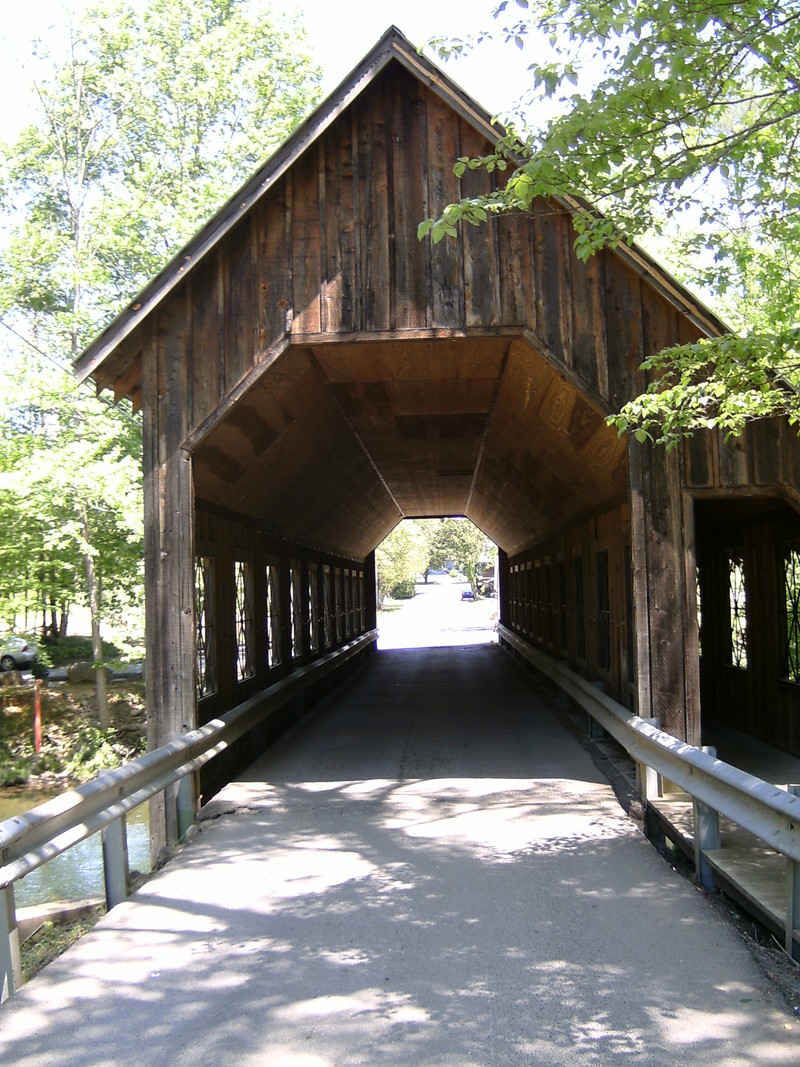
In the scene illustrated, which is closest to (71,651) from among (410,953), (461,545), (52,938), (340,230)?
→ (340,230)

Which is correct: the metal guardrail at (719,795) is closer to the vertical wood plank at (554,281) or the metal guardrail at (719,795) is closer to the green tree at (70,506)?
the vertical wood plank at (554,281)

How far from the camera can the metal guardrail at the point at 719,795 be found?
437cm

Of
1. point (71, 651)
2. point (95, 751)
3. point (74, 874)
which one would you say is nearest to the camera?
point (74, 874)

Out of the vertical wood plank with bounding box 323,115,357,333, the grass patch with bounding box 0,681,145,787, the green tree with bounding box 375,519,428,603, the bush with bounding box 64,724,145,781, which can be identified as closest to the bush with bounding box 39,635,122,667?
the grass patch with bounding box 0,681,145,787

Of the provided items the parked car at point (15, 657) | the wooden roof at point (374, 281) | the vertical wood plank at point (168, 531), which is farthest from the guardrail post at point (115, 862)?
the parked car at point (15, 657)

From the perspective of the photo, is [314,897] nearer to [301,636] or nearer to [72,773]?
[301,636]

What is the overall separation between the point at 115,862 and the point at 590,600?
337 inches

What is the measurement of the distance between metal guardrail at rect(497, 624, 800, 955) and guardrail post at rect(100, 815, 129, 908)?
3.44 meters

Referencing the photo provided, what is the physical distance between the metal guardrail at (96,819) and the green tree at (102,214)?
11689 millimetres

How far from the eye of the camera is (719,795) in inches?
213

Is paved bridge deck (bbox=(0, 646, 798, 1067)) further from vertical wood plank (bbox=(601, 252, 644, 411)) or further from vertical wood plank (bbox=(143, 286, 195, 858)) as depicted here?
vertical wood plank (bbox=(601, 252, 644, 411))

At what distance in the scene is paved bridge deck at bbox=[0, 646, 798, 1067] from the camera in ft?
12.5

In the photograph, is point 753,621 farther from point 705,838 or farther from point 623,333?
point 705,838

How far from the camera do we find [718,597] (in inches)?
532
